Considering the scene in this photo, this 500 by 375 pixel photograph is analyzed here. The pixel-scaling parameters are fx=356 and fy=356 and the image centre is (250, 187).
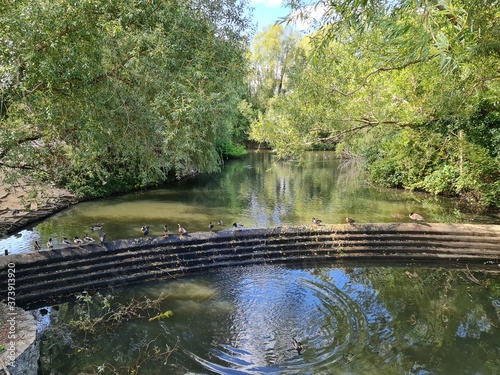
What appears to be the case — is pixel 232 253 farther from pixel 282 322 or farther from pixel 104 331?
pixel 104 331

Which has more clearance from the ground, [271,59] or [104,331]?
[271,59]

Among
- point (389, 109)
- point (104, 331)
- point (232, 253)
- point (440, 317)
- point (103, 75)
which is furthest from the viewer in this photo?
point (389, 109)

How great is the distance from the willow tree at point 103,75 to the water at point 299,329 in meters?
3.25

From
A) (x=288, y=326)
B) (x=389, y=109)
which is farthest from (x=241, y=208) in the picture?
(x=288, y=326)

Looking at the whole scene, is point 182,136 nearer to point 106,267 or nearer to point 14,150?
point 14,150

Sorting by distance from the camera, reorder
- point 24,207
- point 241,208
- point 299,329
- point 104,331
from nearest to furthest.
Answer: point 104,331, point 299,329, point 24,207, point 241,208

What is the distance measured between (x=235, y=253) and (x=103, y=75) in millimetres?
5449

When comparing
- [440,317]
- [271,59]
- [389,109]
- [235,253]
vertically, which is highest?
[271,59]

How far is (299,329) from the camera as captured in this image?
652cm

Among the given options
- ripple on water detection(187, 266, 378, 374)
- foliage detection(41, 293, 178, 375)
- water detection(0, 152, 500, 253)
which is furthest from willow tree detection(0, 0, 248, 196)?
water detection(0, 152, 500, 253)

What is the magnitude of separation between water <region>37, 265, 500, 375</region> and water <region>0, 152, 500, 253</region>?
4.39 meters

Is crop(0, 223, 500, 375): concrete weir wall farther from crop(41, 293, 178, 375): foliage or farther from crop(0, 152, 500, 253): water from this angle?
crop(0, 152, 500, 253): water

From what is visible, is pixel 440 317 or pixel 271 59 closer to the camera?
pixel 440 317

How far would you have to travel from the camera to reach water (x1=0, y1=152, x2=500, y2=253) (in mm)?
12305
